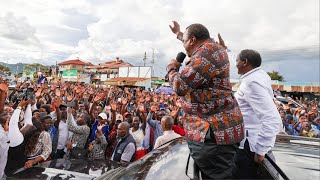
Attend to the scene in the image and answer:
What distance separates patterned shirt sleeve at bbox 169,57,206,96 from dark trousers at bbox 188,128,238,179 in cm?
33

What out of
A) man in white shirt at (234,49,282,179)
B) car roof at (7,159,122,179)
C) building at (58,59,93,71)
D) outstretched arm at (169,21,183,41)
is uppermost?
building at (58,59,93,71)

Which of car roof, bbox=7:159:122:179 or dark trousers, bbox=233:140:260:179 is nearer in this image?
dark trousers, bbox=233:140:260:179

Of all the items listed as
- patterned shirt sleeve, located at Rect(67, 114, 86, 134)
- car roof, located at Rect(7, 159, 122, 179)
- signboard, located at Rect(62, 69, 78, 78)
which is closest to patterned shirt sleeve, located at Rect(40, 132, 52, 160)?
car roof, located at Rect(7, 159, 122, 179)

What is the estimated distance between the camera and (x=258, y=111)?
7.53ft

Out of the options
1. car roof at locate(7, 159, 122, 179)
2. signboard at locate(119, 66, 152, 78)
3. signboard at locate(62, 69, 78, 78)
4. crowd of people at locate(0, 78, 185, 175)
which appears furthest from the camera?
signboard at locate(62, 69, 78, 78)

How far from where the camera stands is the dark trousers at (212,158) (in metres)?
1.87

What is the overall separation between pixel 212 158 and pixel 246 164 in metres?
0.56

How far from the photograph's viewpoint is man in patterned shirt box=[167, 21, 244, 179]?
74.5 inches

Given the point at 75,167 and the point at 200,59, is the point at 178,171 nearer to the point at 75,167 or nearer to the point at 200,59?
the point at 200,59

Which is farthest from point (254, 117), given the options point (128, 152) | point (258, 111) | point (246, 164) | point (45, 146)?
point (45, 146)

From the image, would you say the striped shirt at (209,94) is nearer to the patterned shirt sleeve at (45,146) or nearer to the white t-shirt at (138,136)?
the patterned shirt sleeve at (45,146)

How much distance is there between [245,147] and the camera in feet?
7.70

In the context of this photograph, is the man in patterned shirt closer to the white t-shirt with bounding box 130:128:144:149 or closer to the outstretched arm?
the outstretched arm

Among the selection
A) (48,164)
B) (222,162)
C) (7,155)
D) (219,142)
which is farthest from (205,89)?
(7,155)
